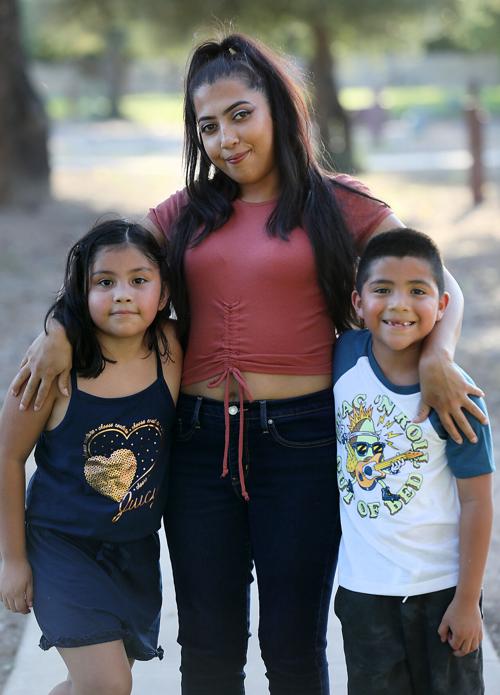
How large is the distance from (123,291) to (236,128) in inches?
19.1

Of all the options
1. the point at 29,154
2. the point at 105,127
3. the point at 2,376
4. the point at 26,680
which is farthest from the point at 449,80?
the point at 26,680

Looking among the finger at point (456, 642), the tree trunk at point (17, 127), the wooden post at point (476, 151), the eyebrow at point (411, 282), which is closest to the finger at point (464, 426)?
the eyebrow at point (411, 282)

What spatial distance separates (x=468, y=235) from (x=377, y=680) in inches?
421

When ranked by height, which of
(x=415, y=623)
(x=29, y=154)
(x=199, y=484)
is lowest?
(x=415, y=623)

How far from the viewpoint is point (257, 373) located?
2639mm

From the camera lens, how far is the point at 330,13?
17375 millimetres

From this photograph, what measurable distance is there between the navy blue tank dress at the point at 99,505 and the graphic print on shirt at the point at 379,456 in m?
0.45

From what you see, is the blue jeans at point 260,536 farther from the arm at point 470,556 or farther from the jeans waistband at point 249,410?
the arm at point 470,556

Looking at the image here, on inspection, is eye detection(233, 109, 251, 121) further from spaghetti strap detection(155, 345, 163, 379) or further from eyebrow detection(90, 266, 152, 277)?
spaghetti strap detection(155, 345, 163, 379)

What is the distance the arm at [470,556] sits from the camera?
2393 millimetres

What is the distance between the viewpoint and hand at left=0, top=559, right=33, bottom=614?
2.58 m

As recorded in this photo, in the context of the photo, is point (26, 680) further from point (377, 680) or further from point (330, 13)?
point (330, 13)

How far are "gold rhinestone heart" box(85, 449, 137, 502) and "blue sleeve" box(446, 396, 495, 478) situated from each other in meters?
0.74

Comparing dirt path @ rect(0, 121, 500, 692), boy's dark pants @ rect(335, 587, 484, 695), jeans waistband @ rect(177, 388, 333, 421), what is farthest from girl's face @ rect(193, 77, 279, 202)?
dirt path @ rect(0, 121, 500, 692)
